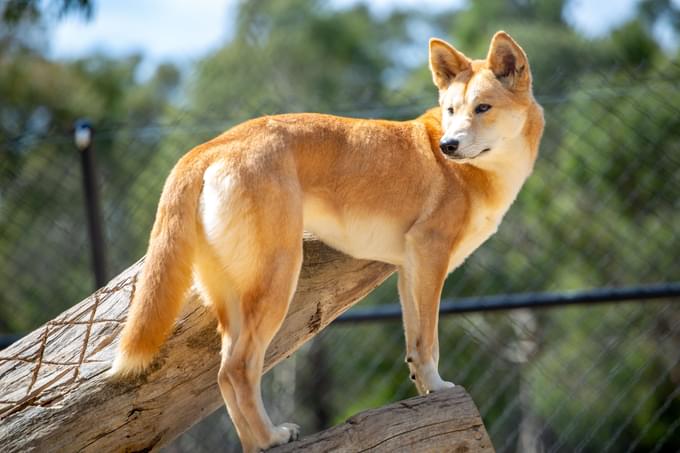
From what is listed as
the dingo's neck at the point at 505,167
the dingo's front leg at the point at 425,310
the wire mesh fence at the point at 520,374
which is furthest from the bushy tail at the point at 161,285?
the wire mesh fence at the point at 520,374

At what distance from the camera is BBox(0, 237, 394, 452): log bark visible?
2.86 metres

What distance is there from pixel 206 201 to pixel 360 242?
0.63 m

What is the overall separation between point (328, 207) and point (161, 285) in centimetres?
65

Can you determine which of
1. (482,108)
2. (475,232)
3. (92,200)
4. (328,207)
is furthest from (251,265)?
(92,200)

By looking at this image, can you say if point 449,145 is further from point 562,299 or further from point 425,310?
point 562,299

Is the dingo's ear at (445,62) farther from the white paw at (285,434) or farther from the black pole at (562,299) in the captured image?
the white paw at (285,434)

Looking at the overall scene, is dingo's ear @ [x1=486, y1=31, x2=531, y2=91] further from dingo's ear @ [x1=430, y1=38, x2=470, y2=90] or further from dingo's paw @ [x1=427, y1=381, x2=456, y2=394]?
dingo's paw @ [x1=427, y1=381, x2=456, y2=394]

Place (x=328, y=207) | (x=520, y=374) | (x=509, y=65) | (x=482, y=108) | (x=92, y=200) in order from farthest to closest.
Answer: (x=520, y=374), (x=92, y=200), (x=509, y=65), (x=482, y=108), (x=328, y=207)

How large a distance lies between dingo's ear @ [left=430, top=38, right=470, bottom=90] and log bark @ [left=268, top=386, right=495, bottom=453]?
48.2 inches

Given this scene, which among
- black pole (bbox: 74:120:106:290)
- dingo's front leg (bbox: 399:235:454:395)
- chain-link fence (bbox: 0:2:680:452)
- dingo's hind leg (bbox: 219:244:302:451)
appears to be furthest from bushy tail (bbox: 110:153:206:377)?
chain-link fence (bbox: 0:2:680:452)

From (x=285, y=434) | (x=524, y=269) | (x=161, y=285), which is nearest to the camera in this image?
(x=161, y=285)

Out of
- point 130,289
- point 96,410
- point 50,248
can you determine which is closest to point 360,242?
point 130,289

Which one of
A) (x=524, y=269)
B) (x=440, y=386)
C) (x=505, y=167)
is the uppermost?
(x=505, y=167)

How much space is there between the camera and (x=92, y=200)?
4.30 metres
